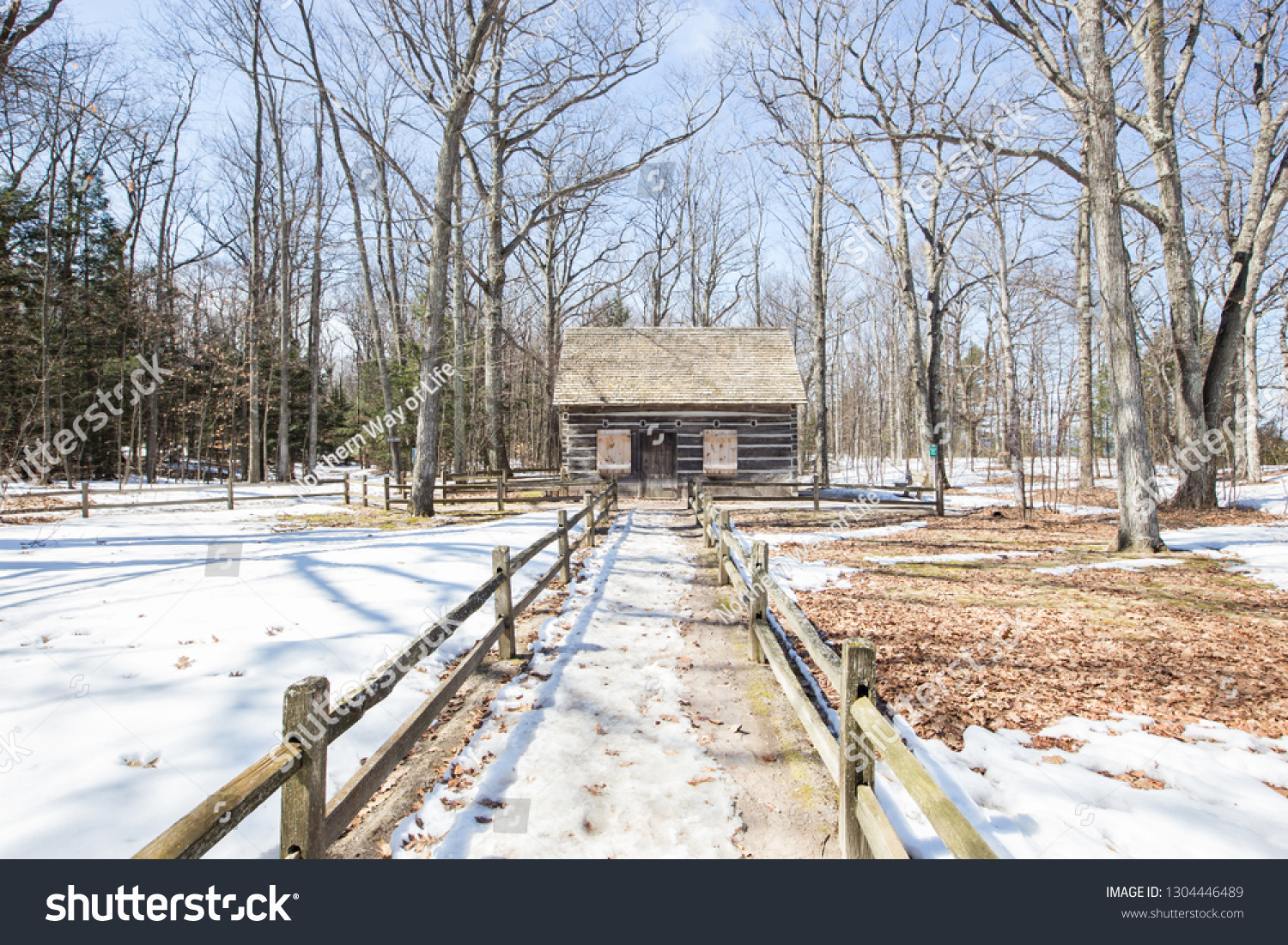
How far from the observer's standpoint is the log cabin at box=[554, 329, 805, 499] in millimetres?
20891

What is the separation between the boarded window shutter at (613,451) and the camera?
2116 centimetres

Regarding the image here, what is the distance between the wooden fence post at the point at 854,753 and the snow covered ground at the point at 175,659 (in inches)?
108

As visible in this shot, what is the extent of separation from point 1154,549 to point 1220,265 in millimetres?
18659

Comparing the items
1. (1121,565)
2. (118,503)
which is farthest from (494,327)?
(1121,565)

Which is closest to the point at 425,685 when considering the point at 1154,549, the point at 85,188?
the point at 1154,549

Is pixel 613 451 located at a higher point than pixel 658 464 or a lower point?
higher

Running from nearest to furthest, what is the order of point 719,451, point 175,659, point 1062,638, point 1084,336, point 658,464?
1. point 175,659
2. point 1062,638
3. point 1084,336
4. point 719,451
5. point 658,464

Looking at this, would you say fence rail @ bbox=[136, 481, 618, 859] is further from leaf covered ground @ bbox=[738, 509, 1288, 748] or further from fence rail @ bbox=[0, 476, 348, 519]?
fence rail @ bbox=[0, 476, 348, 519]

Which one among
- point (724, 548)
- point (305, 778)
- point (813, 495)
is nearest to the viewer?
point (305, 778)

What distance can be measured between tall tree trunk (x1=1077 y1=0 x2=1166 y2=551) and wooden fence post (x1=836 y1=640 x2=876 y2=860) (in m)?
9.30

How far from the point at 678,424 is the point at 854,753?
18.7 m

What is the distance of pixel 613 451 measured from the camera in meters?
21.2

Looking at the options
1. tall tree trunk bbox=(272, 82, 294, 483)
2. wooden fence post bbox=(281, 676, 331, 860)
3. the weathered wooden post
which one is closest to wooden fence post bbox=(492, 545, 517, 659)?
wooden fence post bbox=(281, 676, 331, 860)

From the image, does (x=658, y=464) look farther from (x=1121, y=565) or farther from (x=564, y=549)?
(x=1121, y=565)
